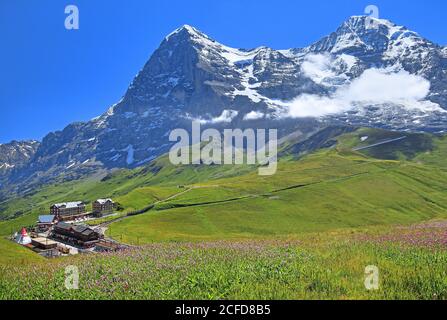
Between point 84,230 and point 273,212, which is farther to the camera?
point 273,212

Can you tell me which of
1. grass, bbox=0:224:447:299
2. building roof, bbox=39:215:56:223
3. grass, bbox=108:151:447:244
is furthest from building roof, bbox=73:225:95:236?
grass, bbox=0:224:447:299

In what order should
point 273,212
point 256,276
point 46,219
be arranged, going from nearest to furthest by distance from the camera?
point 256,276 < point 273,212 < point 46,219

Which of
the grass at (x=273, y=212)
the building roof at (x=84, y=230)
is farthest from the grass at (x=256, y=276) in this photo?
the building roof at (x=84, y=230)

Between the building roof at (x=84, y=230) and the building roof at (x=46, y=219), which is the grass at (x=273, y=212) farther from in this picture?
the building roof at (x=46, y=219)

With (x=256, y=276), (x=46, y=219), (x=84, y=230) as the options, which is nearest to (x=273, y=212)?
(x=84, y=230)

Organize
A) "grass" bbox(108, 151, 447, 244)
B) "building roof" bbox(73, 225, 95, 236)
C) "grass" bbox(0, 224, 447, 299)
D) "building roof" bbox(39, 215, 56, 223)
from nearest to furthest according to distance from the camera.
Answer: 1. "grass" bbox(0, 224, 447, 299)
2. "building roof" bbox(73, 225, 95, 236)
3. "grass" bbox(108, 151, 447, 244)
4. "building roof" bbox(39, 215, 56, 223)

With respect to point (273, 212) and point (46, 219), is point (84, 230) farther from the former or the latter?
point (46, 219)

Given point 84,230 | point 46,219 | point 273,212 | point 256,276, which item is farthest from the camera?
point 46,219

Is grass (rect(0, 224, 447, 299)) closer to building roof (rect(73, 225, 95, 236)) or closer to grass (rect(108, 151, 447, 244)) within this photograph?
grass (rect(108, 151, 447, 244))

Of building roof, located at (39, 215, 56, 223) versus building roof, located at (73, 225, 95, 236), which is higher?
building roof, located at (39, 215, 56, 223)
